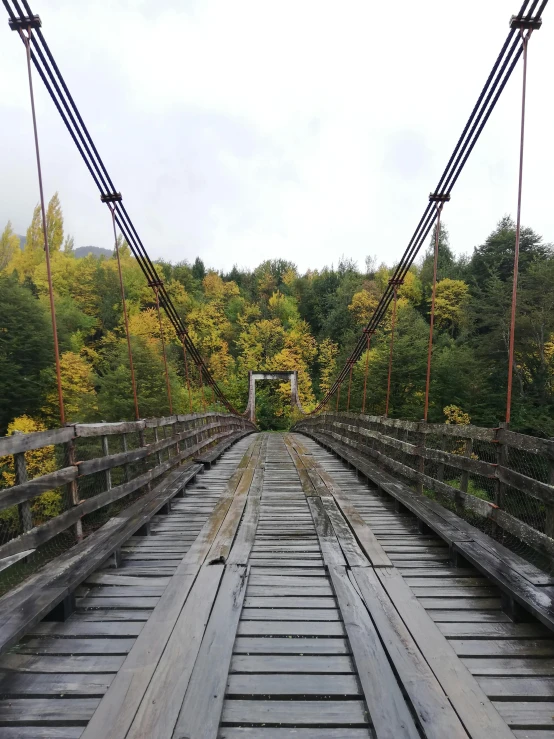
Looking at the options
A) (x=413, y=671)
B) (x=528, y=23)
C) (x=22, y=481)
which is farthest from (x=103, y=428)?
(x=528, y=23)

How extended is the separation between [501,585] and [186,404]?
24.0 m

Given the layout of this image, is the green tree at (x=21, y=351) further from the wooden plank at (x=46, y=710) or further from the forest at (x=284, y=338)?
the wooden plank at (x=46, y=710)

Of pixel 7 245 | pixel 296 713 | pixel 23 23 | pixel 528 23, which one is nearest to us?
pixel 296 713

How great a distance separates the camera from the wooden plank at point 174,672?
1491 mm

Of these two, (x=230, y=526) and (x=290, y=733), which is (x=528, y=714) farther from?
(x=230, y=526)

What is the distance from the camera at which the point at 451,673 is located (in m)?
1.77

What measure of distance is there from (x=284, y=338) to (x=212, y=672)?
143 ft

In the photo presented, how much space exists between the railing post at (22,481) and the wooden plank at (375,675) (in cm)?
176

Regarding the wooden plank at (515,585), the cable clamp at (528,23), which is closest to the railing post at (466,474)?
the wooden plank at (515,585)

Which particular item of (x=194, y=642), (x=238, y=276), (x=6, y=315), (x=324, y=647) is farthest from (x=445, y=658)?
(x=238, y=276)

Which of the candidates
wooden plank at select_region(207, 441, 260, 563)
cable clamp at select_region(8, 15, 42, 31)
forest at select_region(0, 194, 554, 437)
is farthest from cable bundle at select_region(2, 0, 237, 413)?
forest at select_region(0, 194, 554, 437)

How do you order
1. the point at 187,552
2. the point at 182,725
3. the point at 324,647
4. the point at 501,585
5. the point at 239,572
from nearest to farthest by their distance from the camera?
the point at 182,725, the point at 324,647, the point at 501,585, the point at 239,572, the point at 187,552

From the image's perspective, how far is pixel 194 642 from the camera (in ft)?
6.48

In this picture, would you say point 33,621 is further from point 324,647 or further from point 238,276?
point 238,276
